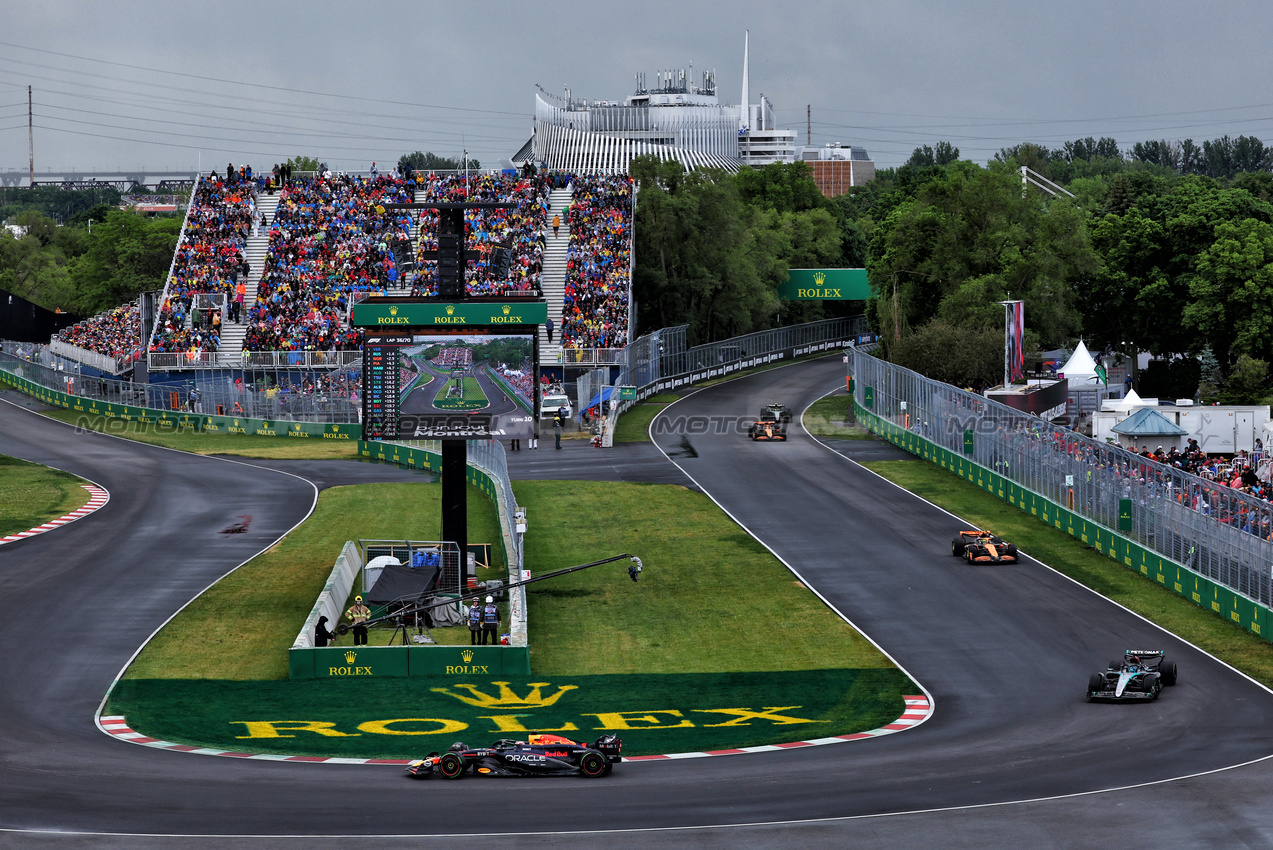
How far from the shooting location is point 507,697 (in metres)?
32.0

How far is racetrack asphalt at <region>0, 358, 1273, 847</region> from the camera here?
2220 centimetres

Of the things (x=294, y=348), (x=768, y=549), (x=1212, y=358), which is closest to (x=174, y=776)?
(x=768, y=549)

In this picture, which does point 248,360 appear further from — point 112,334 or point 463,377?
point 463,377

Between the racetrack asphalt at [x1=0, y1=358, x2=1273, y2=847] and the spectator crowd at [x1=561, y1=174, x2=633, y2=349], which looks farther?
the spectator crowd at [x1=561, y1=174, x2=633, y2=349]

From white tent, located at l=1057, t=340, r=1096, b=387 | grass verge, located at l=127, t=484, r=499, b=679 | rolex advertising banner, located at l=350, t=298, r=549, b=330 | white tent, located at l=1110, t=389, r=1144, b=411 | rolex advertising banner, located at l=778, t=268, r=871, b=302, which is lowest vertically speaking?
grass verge, located at l=127, t=484, r=499, b=679

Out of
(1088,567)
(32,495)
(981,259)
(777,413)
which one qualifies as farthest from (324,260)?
(1088,567)

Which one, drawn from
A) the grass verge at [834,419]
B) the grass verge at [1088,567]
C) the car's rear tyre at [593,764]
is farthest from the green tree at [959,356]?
the car's rear tyre at [593,764]

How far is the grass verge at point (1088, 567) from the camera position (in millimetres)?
35500

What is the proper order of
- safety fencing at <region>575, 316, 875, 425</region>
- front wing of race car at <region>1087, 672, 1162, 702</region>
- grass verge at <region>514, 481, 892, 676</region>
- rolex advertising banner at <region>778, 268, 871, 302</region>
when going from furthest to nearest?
1. rolex advertising banner at <region>778, 268, 871, 302</region>
2. safety fencing at <region>575, 316, 875, 425</region>
3. grass verge at <region>514, 481, 892, 676</region>
4. front wing of race car at <region>1087, 672, 1162, 702</region>

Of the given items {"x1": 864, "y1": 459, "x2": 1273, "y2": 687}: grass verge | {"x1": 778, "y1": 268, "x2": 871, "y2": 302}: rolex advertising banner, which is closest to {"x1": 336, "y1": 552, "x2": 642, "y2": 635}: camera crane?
{"x1": 864, "y1": 459, "x2": 1273, "y2": 687}: grass verge

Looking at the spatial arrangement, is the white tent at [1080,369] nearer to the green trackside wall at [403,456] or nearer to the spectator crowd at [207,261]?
the green trackside wall at [403,456]

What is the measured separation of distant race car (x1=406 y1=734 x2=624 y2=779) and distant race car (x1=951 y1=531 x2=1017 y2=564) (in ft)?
71.6

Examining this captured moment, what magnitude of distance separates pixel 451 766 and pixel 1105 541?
27.2 m

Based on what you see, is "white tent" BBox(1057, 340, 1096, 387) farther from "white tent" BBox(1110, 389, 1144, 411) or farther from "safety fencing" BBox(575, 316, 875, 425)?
"safety fencing" BBox(575, 316, 875, 425)
